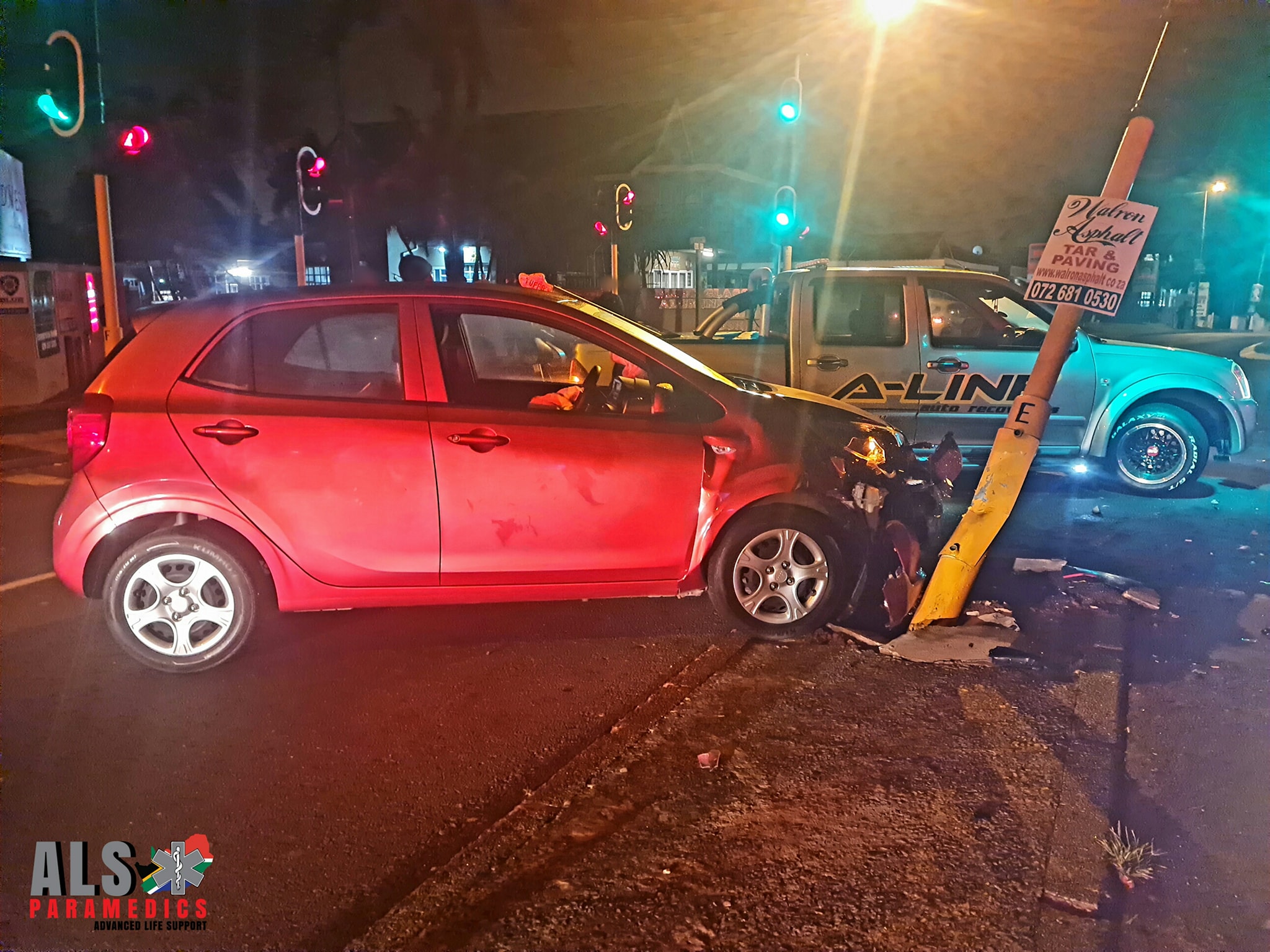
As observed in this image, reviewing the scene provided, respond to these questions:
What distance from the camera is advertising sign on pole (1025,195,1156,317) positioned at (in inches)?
179

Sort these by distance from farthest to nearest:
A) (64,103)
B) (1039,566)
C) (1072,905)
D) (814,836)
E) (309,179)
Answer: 1. (309,179)
2. (64,103)
3. (1039,566)
4. (814,836)
5. (1072,905)

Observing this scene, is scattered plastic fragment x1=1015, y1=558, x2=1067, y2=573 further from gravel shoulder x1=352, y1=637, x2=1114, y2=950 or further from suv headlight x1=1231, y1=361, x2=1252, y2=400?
suv headlight x1=1231, y1=361, x2=1252, y2=400

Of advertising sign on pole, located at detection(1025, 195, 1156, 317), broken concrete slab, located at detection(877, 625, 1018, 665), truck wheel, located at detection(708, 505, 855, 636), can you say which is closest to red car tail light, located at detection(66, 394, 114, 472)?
truck wheel, located at detection(708, 505, 855, 636)

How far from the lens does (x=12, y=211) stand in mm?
22562

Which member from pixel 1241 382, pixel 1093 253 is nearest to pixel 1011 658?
pixel 1093 253

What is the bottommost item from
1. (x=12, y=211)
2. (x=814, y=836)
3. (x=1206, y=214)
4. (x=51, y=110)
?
(x=814, y=836)

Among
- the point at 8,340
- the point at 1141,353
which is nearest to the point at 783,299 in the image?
the point at 1141,353

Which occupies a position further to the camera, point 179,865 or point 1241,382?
point 1241,382

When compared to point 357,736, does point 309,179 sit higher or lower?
higher

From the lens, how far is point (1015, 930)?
271 centimetres

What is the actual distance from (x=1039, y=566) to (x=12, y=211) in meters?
25.0

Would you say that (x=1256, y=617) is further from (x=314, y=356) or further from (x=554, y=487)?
(x=314, y=356)

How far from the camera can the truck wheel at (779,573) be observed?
4.72 m

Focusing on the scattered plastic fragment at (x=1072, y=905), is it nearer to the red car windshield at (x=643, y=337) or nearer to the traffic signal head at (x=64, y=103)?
the red car windshield at (x=643, y=337)
